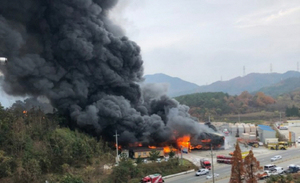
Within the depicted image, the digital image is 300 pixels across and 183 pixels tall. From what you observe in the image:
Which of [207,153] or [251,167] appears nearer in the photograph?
[251,167]

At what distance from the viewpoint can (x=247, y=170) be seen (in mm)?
23500

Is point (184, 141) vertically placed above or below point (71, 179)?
above

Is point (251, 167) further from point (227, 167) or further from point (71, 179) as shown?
point (227, 167)

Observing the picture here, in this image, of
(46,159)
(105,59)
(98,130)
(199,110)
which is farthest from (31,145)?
(199,110)

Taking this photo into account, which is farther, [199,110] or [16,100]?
[199,110]

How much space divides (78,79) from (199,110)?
6534 centimetres

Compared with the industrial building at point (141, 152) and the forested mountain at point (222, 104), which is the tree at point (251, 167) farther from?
the forested mountain at point (222, 104)

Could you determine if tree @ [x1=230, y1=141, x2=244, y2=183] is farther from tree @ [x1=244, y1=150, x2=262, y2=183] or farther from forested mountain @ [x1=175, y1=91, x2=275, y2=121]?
forested mountain @ [x1=175, y1=91, x2=275, y2=121]

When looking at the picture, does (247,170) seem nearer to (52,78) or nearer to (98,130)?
(98,130)

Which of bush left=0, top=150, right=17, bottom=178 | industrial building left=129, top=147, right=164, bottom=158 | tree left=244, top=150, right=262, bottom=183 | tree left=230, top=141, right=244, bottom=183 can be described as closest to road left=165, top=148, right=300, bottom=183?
industrial building left=129, top=147, right=164, bottom=158

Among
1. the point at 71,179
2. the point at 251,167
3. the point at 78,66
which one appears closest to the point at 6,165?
the point at 71,179

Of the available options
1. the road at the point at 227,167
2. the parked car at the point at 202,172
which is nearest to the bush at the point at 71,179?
the road at the point at 227,167

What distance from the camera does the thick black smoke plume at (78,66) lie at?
133 ft

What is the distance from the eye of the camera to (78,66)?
4306 centimetres
